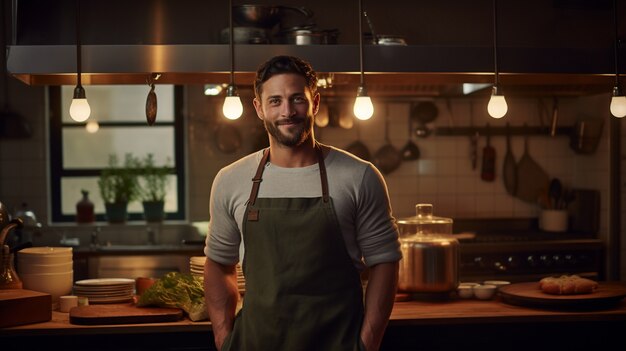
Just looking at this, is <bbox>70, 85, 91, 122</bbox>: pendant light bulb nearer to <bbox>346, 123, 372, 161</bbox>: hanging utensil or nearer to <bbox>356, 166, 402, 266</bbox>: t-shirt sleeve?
<bbox>356, 166, 402, 266</bbox>: t-shirt sleeve

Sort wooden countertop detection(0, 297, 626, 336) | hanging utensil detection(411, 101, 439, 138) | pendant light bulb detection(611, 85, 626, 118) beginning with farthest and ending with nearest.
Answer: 1. hanging utensil detection(411, 101, 439, 138)
2. pendant light bulb detection(611, 85, 626, 118)
3. wooden countertop detection(0, 297, 626, 336)

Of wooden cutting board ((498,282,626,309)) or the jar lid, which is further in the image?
the jar lid

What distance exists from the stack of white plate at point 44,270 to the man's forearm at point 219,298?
99cm

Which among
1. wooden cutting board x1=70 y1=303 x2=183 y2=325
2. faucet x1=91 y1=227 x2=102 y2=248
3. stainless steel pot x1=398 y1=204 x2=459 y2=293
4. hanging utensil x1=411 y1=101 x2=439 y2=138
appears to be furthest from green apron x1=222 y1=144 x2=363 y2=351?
hanging utensil x1=411 y1=101 x2=439 y2=138

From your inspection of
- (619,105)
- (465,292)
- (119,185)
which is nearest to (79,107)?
(465,292)

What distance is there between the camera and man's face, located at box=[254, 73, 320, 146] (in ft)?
9.57

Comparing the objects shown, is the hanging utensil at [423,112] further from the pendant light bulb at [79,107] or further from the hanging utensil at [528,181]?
the pendant light bulb at [79,107]

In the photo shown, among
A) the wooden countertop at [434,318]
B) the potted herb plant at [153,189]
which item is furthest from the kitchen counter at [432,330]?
the potted herb plant at [153,189]

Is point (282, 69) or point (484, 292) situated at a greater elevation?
point (282, 69)

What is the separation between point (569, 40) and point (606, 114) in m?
1.98

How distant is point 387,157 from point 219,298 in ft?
12.1

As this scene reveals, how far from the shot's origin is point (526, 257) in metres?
5.95

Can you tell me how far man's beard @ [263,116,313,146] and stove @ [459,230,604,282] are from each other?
10.5ft

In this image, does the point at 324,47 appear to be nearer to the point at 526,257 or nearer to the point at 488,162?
the point at 526,257
